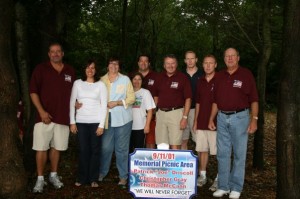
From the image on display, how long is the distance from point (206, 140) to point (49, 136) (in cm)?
277

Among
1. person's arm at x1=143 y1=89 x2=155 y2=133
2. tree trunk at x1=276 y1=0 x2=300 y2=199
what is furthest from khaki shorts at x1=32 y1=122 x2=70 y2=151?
tree trunk at x1=276 y1=0 x2=300 y2=199

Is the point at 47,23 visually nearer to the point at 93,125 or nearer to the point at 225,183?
the point at 93,125

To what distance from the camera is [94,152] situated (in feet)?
20.6

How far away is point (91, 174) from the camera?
253 inches

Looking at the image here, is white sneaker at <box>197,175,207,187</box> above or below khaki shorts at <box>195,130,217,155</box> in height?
below

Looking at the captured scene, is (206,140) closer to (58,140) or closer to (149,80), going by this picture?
(149,80)

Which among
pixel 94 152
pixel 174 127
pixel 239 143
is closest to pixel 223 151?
pixel 239 143

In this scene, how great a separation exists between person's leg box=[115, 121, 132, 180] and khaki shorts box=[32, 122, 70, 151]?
91 centimetres

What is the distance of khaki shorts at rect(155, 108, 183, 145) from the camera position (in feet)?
21.4

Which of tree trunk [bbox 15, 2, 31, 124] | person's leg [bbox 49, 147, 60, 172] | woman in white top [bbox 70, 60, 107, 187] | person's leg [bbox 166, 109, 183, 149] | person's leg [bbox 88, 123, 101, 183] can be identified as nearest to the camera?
woman in white top [bbox 70, 60, 107, 187]

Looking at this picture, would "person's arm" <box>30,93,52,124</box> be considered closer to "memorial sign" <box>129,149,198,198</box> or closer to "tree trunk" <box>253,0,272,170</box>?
"memorial sign" <box>129,149,198,198</box>

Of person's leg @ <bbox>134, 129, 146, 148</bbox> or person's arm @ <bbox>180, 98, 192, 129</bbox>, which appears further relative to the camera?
person's leg @ <bbox>134, 129, 146, 148</bbox>

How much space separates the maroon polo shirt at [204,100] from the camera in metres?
6.46

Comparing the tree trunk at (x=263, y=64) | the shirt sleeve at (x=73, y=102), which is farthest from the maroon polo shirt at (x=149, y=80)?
the tree trunk at (x=263, y=64)
